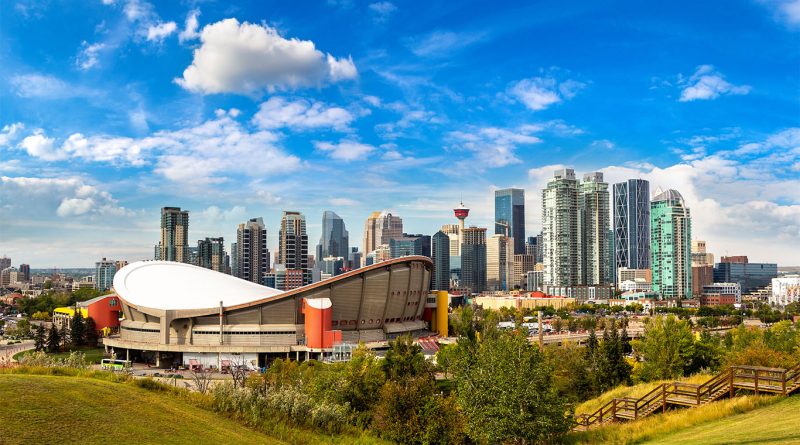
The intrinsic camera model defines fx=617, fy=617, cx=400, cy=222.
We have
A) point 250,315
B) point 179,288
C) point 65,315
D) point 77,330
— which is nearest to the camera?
point 250,315

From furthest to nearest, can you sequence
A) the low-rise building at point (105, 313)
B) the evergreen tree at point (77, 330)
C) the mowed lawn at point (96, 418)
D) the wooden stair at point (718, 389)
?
the low-rise building at point (105, 313) → the evergreen tree at point (77, 330) → the wooden stair at point (718, 389) → the mowed lawn at point (96, 418)

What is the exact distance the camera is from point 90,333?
85438mm

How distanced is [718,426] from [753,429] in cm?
208

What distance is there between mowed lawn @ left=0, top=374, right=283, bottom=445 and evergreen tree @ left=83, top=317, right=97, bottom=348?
73.9m

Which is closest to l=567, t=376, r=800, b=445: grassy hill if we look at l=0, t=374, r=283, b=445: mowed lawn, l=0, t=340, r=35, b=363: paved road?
l=0, t=374, r=283, b=445: mowed lawn

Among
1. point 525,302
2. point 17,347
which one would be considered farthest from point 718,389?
point 525,302

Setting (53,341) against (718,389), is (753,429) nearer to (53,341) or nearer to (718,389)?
(718,389)

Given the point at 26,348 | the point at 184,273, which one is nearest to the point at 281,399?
the point at 184,273

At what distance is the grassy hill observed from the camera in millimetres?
15977

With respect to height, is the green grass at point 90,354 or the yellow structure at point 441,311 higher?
the yellow structure at point 441,311

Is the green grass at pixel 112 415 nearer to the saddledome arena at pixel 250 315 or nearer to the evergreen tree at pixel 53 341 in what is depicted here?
the saddledome arena at pixel 250 315

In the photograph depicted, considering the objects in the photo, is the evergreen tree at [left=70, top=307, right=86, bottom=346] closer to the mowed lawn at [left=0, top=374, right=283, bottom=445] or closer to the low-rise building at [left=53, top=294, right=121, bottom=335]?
the low-rise building at [left=53, top=294, right=121, bottom=335]

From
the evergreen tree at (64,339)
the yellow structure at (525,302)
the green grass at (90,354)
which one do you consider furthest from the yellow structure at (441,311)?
the yellow structure at (525,302)

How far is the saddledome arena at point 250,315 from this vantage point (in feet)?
219
